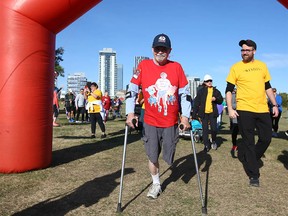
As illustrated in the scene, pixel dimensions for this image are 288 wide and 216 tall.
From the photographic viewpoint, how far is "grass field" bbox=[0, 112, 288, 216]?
3.96 metres

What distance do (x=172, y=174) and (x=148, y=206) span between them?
1831mm

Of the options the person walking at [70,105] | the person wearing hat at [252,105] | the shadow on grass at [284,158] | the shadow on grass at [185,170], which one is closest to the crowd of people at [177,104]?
the person wearing hat at [252,105]

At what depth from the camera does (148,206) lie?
4.07 m

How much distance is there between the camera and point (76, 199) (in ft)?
14.0

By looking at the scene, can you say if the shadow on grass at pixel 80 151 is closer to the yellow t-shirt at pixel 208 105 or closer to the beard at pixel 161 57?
the yellow t-shirt at pixel 208 105

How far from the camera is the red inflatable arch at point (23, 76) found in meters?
5.31

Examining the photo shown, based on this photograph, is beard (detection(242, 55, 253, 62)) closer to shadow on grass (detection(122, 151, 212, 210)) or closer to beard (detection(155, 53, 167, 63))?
beard (detection(155, 53, 167, 63))

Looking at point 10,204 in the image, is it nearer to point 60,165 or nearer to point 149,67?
point 60,165

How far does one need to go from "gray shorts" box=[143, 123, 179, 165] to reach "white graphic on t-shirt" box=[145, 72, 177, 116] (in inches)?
12.5

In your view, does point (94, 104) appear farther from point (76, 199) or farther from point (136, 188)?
point (76, 199)

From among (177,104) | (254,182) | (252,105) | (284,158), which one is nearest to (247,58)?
(252,105)

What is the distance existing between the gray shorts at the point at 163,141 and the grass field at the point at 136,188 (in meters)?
0.61

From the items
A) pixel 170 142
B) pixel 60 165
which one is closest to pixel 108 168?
pixel 60 165

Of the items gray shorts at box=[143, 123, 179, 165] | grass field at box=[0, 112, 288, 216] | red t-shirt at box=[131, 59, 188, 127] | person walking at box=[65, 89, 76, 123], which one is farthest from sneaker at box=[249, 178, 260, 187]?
person walking at box=[65, 89, 76, 123]
